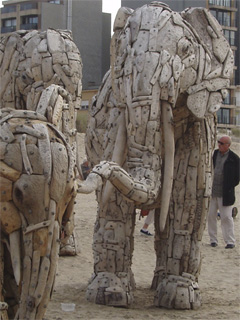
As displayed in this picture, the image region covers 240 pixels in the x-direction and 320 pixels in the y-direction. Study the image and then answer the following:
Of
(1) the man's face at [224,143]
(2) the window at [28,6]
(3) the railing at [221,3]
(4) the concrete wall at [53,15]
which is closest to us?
(4) the concrete wall at [53,15]

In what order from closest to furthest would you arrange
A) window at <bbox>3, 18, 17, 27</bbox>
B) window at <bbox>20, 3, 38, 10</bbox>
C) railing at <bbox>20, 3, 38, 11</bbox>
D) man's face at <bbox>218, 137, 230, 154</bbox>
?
man's face at <bbox>218, 137, 230, 154</bbox> → railing at <bbox>20, 3, 38, 11</bbox> → window at <bbox>20, 3, 38, 10</bbox> → window at <bbox>3, 18, 17, 27</bbox>

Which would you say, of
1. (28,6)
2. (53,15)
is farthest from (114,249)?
(28,6)

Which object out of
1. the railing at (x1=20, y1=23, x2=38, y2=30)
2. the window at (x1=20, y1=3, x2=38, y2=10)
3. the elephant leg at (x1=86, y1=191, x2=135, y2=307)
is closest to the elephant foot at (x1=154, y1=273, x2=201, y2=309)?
the elephant leg at (x1=86, y1=191, x2=135, y2=307)

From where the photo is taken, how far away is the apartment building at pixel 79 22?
1105 cm

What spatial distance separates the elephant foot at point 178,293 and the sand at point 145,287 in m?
0.08

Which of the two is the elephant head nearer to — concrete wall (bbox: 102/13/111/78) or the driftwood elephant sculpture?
the driftwood elephant sculpture

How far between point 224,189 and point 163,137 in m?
5.18

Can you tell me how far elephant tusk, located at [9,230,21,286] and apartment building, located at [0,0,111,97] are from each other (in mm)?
6974

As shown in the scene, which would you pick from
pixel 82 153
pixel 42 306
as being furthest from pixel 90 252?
pixel 82 153

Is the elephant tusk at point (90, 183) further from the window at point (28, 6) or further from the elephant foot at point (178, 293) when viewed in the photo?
the window at point (28, 6)

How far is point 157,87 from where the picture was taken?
6.16 metres

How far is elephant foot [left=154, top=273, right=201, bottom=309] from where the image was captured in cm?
682

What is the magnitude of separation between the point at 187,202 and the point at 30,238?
375cm

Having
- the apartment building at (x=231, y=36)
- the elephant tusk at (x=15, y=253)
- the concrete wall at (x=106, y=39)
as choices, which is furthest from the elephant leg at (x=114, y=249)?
the apartment building at (x=231, y=36)
